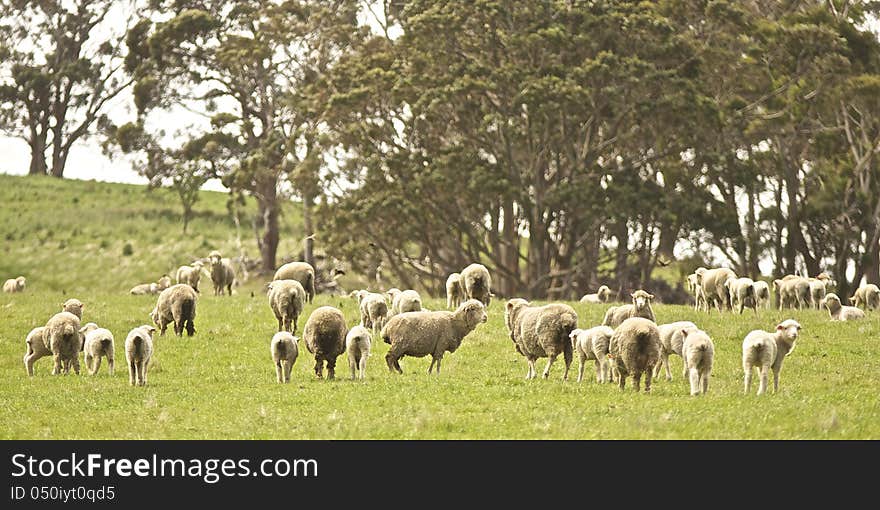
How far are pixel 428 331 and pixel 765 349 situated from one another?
5.79m

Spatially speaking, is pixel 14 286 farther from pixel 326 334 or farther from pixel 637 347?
pixel 637 347

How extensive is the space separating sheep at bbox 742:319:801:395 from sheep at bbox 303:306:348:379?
21.7 feet

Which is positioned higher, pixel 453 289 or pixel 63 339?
pixel 453 289

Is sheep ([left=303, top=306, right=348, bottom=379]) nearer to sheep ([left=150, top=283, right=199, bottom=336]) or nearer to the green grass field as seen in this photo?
the green grass field

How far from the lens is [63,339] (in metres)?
24.4

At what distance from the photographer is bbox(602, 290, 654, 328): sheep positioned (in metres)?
25.0

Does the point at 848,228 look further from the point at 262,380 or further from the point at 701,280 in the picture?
the point at 262,380

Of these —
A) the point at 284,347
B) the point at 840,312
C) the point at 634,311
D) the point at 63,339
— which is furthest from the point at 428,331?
the point at 840,312

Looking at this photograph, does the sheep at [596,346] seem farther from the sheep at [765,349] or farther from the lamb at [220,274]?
the lamb at [220,274]

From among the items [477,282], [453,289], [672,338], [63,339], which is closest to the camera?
[672,338]

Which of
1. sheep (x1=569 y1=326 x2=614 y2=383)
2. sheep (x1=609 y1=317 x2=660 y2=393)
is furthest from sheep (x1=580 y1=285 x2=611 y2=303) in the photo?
sheep (x1=609 y1=317 x2=660 y2=393)

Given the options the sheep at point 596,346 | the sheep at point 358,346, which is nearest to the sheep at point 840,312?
the sheep at point 596,346

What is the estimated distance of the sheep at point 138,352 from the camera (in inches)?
851

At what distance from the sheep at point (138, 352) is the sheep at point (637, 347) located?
301 inches
